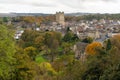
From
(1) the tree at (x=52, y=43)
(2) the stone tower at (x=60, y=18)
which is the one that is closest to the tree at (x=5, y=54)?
(1) the tree at (x=52, y=43)

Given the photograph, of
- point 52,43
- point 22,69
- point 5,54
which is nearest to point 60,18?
point 52,43

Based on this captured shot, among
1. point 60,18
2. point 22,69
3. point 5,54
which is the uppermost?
point 5,54

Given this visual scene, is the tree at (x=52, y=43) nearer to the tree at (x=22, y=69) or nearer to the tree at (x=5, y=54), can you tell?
the tree at (x=22, y=69)

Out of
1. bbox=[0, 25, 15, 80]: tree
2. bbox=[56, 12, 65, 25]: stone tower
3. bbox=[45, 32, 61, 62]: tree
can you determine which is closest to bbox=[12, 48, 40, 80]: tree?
bbox=[0, 25, 15, 80]: tree

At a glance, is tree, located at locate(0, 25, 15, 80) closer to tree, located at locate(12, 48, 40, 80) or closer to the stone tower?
tree, located at locate(12, 48, 40, 80)

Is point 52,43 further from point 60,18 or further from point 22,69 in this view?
point 60,18

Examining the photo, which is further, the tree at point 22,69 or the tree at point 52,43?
the tree at point 52,43

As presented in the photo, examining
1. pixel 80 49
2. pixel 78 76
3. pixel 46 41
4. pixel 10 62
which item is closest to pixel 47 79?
pixel 78 76

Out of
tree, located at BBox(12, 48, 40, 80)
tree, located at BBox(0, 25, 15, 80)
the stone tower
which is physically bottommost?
the stone tower

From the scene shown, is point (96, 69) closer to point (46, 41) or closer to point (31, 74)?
point (31, 74)
